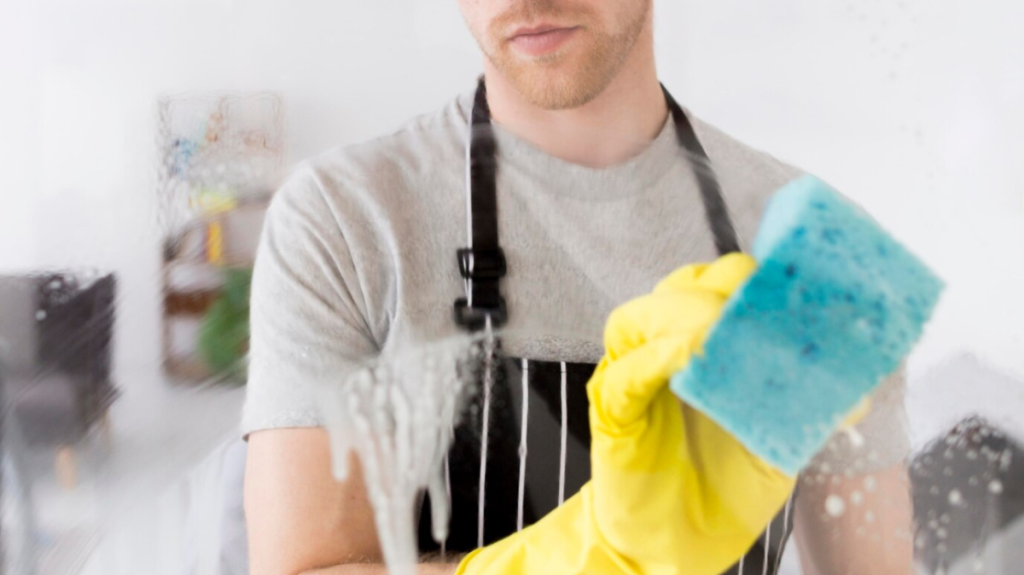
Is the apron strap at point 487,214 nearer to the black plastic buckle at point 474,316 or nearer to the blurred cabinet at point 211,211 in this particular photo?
the black plastic buckle at point 474,316

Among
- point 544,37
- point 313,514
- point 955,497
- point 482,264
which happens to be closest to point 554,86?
point 544,37

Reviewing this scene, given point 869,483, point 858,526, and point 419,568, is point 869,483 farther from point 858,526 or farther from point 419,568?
point 419,568

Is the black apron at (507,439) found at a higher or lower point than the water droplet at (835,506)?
higher

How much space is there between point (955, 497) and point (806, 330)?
1.12 ft

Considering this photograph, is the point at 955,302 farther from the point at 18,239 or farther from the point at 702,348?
the point at 18,239

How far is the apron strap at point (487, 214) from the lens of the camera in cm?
57

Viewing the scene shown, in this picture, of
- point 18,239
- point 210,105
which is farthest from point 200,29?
point 18,239

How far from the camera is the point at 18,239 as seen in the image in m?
0.65

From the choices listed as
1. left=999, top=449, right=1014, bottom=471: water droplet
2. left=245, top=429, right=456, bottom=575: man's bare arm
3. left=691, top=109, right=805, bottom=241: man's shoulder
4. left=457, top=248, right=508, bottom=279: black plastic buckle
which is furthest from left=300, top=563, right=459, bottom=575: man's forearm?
left=999, top=449, right=1014, bottom=471: water droplet

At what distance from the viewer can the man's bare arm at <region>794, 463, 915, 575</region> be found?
59 cm

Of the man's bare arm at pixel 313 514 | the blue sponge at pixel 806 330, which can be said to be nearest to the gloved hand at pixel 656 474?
the blue sponge at pixel 806 330

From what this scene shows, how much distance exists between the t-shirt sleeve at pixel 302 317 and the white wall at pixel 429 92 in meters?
0.07

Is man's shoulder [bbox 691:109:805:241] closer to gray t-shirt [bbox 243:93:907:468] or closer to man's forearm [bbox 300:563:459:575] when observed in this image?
gray t-shirt [bbox 243:93:907:468]

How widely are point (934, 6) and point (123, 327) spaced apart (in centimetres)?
67
